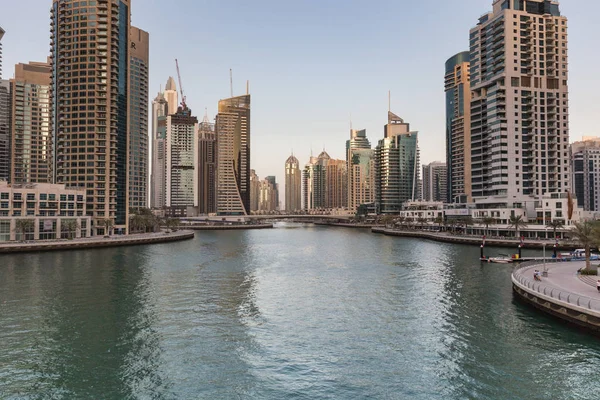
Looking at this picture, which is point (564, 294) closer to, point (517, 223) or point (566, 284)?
point (566, 284)

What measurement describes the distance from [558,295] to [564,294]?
33.6 inches

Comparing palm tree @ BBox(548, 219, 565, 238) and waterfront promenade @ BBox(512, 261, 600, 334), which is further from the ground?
palm tree @ BBox(548, 219, 565, 238)

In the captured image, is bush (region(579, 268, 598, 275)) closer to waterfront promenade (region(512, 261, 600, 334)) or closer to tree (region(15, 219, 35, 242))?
waterfront promenade (region(512, 261, 600, 334))

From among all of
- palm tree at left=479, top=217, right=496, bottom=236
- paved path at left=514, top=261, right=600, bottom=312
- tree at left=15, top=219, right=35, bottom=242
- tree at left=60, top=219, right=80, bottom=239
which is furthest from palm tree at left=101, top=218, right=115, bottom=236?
paved path at left=514, top=261, right=600, bottom=312

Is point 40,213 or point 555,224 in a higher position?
point 40,213

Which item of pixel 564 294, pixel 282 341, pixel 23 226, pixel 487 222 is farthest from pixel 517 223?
pixel 23 226

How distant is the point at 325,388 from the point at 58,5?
201578 mm

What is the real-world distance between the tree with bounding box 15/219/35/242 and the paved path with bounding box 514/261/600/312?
13366 cm

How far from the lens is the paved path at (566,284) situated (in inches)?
1825

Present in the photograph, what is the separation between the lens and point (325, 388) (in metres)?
31.7

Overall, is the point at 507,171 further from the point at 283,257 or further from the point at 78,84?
the point at 78,84

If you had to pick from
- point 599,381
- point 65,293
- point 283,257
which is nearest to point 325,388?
point 599,381

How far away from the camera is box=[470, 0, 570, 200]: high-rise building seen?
175250mm

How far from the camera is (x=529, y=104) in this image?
581ft
